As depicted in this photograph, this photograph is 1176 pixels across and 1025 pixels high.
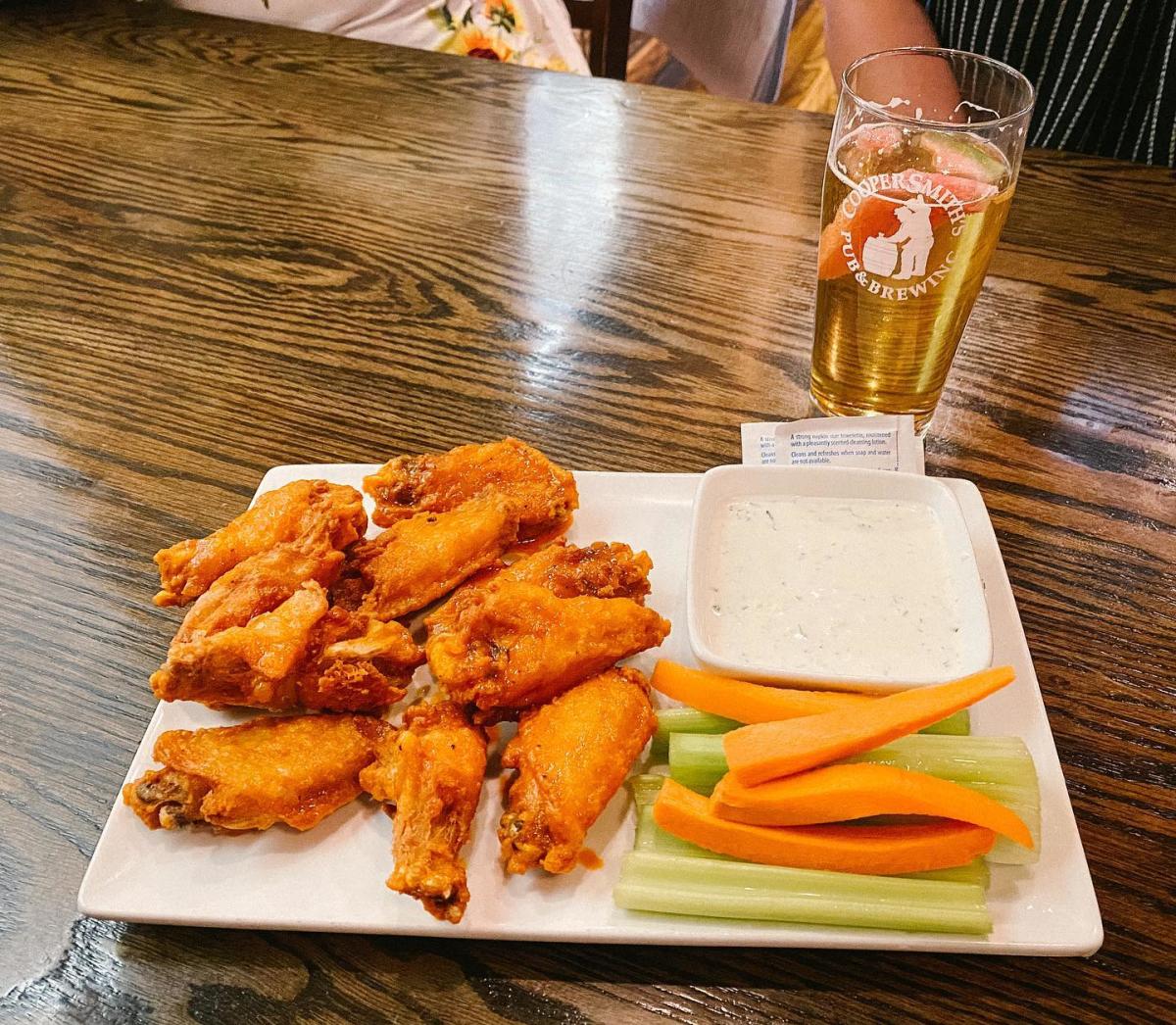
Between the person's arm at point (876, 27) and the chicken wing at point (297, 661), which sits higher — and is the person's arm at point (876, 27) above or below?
above

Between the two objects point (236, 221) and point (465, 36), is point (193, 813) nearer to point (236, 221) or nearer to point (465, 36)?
point (236, 221)

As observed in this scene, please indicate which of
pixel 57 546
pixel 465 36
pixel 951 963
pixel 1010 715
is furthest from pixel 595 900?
pixel 465 36

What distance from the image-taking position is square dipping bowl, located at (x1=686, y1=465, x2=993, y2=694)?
145 cm

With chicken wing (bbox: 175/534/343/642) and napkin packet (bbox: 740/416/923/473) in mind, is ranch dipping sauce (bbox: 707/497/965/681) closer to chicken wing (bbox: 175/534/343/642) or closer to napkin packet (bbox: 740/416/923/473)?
napkin packet (bbox: 740/416/923/473)

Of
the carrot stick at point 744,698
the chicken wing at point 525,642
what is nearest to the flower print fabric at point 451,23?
the chicken wing at point 525,642

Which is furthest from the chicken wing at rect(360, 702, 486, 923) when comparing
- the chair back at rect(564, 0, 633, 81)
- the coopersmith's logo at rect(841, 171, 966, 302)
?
the chair back at rect(564, 0, 633, 81)

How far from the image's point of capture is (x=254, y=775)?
1.33 m

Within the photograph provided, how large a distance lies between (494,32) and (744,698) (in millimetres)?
3647

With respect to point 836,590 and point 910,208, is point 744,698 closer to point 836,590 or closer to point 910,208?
point 836,590

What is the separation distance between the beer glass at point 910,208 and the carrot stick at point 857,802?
3.09 ft

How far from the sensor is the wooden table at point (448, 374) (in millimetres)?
1269

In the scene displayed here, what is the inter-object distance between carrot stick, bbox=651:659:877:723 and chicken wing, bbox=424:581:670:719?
9 cm

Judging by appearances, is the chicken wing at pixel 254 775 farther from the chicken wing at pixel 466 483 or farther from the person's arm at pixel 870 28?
the person's arm at pixel 870 28

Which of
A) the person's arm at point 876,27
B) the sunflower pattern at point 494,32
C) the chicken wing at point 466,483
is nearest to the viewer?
the chicken wing at point 466,483
